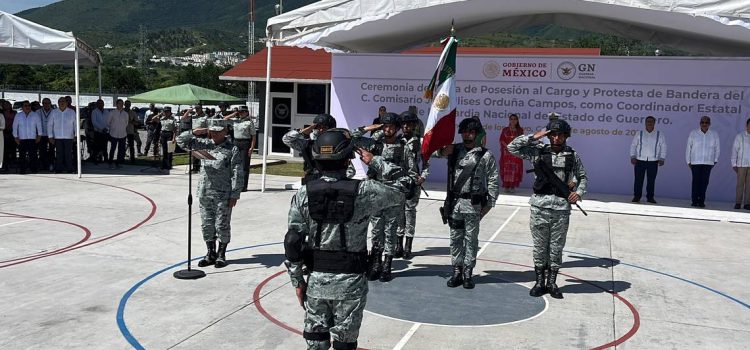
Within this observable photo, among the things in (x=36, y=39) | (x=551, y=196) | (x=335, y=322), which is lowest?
(x=335, y=322)

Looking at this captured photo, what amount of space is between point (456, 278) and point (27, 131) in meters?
14.5

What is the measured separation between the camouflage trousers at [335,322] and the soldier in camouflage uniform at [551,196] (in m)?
3.62

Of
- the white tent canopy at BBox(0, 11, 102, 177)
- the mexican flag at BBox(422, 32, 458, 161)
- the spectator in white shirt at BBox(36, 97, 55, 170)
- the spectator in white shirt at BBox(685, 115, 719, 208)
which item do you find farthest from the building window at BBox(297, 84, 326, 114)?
the mexican flag at BBox(422, 32, 458, 161)

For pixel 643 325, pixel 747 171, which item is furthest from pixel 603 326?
pixel 747 171

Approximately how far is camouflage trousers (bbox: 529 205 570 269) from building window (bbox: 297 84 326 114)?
17740mm

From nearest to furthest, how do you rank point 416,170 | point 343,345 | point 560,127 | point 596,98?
point 343,345, point 560,127, point 416,170, point 596,98

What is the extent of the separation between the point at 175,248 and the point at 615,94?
11.5 meters

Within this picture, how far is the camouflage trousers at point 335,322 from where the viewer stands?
4.41 metres

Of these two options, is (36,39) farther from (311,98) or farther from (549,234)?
(549,234)

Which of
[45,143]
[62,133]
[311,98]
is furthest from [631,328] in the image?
[311,98]

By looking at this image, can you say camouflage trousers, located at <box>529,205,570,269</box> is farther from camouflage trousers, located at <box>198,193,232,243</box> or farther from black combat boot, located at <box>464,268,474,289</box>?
camouflage trousers, located at <box>198,193,232,243</box>

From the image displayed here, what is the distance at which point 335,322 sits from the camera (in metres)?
4.49

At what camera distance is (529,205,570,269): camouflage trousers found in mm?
7344

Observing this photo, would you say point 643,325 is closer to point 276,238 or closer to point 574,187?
point 574,187
